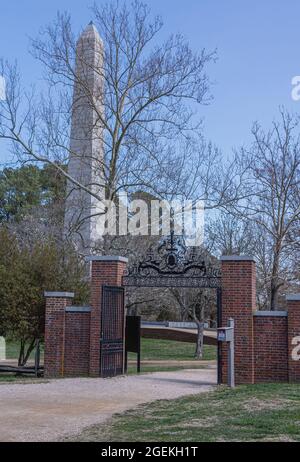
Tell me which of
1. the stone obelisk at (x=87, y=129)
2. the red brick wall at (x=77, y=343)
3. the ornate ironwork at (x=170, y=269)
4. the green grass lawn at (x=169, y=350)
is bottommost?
the green grass lawn at (x=169, y=350)

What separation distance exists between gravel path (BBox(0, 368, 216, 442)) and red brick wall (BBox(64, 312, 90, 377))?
134cm

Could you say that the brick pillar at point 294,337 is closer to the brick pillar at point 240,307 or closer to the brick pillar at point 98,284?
the brick pillar at point 240,307

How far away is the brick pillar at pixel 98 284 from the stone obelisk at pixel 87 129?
8.63 m

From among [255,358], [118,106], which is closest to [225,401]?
[255,358]

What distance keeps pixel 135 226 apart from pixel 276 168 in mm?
6384

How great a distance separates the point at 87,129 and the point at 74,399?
16.0 m

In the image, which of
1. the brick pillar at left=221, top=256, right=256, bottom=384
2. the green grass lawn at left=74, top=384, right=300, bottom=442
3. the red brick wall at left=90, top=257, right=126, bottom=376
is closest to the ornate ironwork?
the red brick wall at left=90, top=257, right=126, bottom=376

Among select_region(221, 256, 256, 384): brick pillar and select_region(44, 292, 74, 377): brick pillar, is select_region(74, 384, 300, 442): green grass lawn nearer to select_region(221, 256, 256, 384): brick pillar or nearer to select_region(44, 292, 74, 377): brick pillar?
select_region(221, 256, 256, 384): brick pillar

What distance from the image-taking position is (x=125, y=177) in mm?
24000

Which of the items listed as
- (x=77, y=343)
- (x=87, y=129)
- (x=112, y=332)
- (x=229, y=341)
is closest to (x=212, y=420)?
(x=229, y=341)

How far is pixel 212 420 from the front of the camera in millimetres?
8633

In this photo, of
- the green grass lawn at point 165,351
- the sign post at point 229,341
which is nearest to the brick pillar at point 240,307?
the sign post at point 229,341

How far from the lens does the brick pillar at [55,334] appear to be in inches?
611

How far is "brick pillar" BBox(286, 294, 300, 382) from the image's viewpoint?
13648 millimetres
